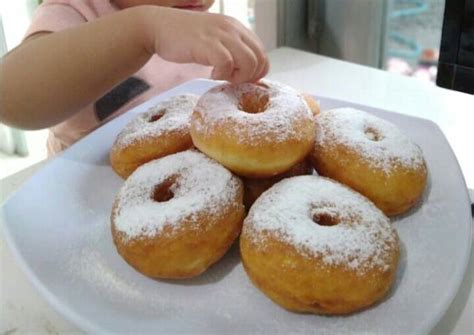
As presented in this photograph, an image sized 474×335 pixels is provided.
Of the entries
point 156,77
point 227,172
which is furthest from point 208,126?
point 156,77

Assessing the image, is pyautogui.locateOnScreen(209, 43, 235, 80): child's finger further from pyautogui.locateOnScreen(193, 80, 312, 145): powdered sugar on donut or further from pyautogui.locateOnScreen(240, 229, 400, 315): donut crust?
pyautogui.locateOnScreen(240, 229, 400, 315): donut crust

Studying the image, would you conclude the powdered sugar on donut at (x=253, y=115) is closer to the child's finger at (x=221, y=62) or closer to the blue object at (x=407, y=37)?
the child's finger at (x=221, y=62)

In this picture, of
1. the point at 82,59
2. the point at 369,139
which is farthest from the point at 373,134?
the point at 82,59

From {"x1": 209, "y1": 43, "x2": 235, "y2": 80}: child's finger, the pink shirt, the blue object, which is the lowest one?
the blue object

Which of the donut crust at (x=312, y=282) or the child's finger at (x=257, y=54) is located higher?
the child's finger at (x=257, y=54)

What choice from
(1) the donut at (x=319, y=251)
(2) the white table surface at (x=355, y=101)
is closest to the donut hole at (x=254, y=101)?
(1) the donut at (x=319, y=251)

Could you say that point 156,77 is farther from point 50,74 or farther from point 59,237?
point 59,237

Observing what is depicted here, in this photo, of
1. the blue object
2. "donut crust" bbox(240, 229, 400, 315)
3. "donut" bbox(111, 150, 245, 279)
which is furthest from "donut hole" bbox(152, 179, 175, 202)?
the blue object
